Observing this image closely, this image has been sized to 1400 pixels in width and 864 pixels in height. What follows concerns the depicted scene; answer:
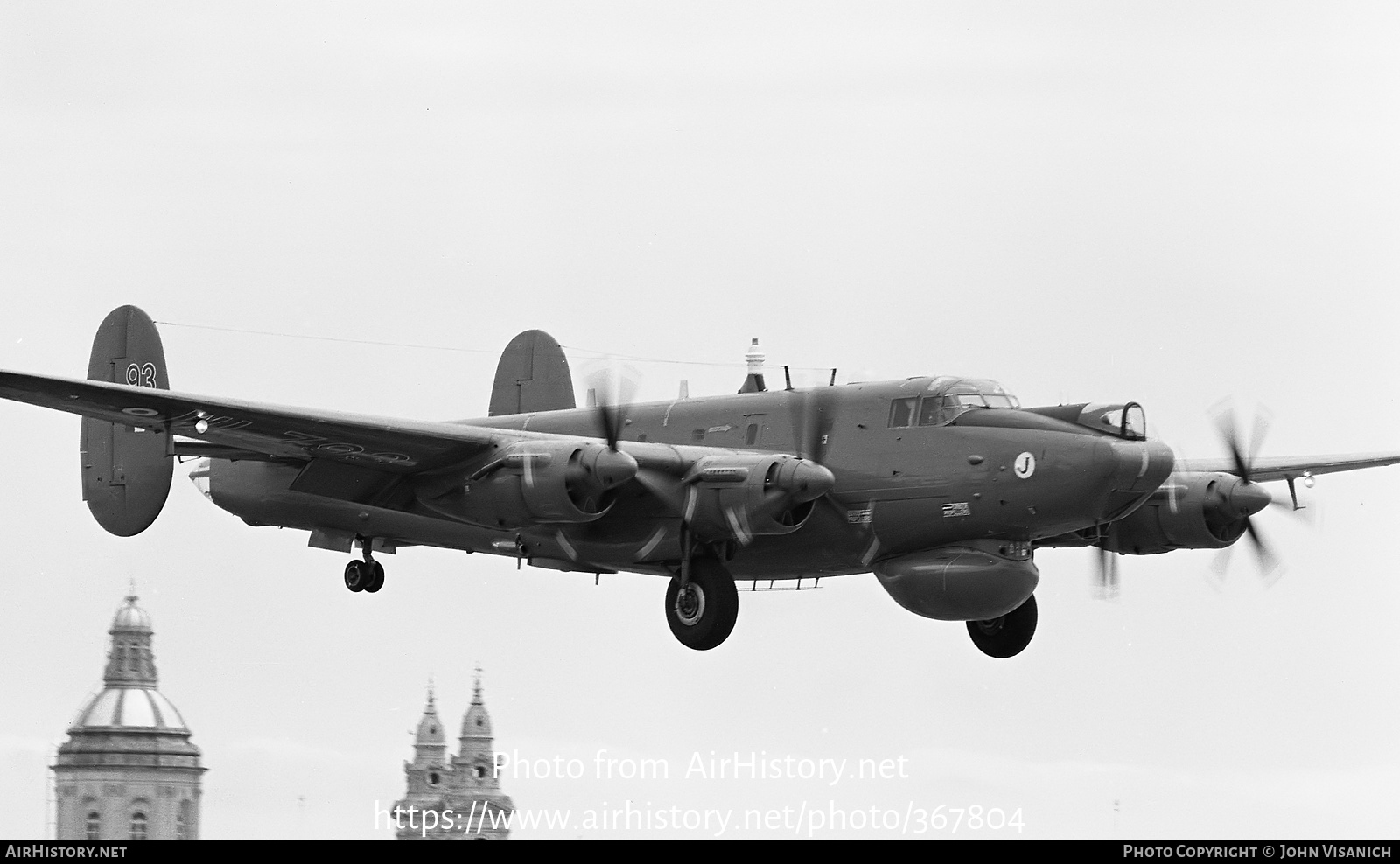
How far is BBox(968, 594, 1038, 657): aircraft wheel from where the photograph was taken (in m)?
30.8

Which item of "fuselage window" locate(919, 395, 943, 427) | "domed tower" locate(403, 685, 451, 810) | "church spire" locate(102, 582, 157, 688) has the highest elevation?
"church spire" locate(102, 582, 157, 688)

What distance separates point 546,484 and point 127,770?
220ft

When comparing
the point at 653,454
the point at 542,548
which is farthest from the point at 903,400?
the point at 542,548

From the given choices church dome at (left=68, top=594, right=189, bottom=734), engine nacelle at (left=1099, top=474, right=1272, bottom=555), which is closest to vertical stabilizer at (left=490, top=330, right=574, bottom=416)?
engine nacelle at (left=1099, top=474, right=1272, bottom=555)

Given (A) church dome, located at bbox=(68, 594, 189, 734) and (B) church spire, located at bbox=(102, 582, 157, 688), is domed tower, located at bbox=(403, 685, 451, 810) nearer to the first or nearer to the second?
(A) church dome, located at bbox=(68, 594, 189, 734)

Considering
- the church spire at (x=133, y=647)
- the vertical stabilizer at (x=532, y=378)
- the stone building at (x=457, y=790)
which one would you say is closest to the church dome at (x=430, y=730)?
the stone building at (x=457, y=790)

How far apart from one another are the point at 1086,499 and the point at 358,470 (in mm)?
9735

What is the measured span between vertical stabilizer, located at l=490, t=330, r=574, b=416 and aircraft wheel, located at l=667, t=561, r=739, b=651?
7.19m

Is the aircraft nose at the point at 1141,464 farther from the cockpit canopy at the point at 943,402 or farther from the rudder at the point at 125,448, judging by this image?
the rudder at the point at 125,448

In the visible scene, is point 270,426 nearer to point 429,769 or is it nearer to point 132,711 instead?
point 429,769

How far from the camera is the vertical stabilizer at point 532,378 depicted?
115 ft

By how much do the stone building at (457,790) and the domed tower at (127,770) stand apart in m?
8.68

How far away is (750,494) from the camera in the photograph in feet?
89.5
